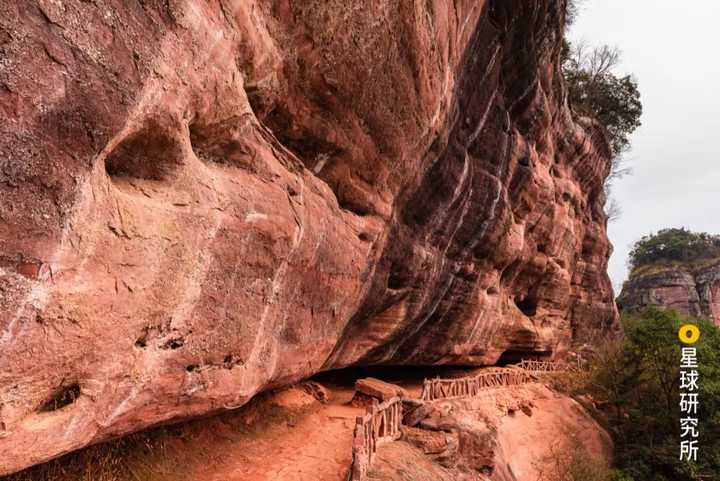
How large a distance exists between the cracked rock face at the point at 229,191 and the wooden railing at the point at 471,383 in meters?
1.12

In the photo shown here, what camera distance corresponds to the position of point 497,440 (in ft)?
35.4

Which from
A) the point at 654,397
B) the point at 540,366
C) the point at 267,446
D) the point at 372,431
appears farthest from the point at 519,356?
the point at 267,446

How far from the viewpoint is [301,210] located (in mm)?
6559

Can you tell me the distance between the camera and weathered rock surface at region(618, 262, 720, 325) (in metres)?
41.1

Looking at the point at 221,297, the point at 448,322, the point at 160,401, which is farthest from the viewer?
the point at 448,322

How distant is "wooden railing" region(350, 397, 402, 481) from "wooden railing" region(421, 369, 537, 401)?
7.98 ft

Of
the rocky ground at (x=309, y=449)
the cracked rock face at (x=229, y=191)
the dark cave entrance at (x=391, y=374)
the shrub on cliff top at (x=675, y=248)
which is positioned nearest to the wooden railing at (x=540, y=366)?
Result: the dark cave entrance at (x=391, y=374)

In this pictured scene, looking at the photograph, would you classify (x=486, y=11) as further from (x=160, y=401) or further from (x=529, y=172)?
(x=160, y=401)

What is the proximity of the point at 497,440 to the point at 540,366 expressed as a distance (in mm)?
10378

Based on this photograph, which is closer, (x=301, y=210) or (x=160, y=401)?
(x=160, y=401)

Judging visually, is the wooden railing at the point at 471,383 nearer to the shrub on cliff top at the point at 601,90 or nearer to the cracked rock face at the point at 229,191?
the cracked rock face at the point at 229,191

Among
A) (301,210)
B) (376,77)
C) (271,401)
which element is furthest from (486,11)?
(271,401)

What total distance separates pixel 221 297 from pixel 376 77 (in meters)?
4.44

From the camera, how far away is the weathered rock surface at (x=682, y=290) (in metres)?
41.1
